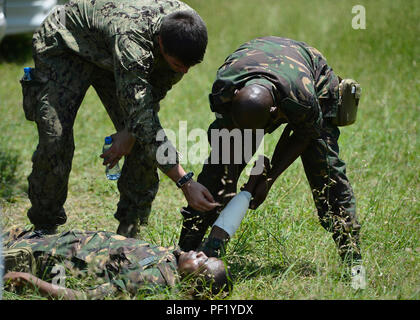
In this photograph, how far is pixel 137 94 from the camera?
305 centimetres

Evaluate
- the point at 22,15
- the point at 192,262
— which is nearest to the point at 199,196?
the point at 192,262

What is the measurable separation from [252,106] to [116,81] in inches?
32.1

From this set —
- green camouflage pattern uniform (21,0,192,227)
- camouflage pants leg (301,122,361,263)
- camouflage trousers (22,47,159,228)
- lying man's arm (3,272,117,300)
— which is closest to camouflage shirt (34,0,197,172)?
green camouflage pattern uniform (21,0,192,227)

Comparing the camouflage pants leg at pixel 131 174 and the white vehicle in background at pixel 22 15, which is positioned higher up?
the white vehicle in background at pixel 22 15

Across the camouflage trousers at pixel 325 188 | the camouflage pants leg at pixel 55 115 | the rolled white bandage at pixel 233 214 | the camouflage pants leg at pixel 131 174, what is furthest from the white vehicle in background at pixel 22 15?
the rolled white bandage at pixel 233 214

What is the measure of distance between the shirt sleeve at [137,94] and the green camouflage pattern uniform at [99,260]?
53 cm

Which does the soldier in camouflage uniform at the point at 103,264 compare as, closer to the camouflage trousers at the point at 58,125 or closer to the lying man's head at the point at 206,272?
the lying man's head at the point at 206,272

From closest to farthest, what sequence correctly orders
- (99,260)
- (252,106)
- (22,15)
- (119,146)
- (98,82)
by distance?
(252,106)
(99,260)
(119,146)
(98,82)
(22,15)

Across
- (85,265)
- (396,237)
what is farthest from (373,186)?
(85,265)

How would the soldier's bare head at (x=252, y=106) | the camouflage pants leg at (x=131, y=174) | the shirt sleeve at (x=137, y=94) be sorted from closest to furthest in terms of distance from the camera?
the soldier's bare head at (x=252, y=106) < the shirt sleeve at (x=137, y=94) < the camouflage pants leg at (x=131, y=174)

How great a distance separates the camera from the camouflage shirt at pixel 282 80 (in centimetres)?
298

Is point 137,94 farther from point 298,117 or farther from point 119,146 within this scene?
point 298,117

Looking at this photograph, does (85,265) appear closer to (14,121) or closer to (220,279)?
(220,279)
